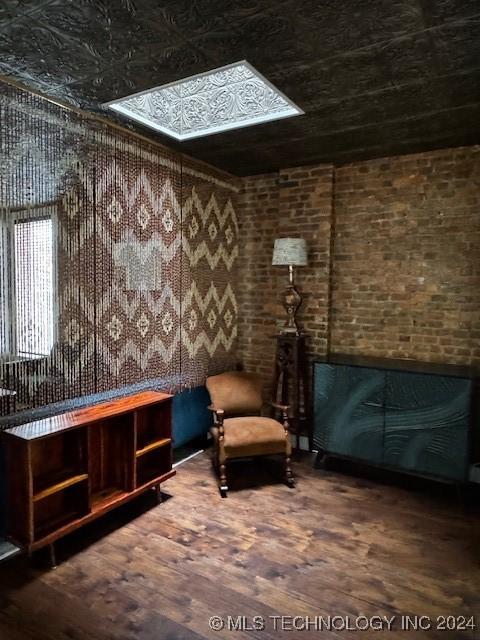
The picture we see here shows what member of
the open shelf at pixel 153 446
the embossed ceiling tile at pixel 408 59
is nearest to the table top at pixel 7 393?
the open shelf at pixel 153 446

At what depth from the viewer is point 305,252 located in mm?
3840

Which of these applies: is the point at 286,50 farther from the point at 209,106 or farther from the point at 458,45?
the point at 209,106

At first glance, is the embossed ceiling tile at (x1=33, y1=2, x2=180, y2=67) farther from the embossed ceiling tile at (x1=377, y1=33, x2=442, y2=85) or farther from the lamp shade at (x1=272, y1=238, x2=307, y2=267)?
the lamp shade at (x1=272, y1=238, x2=307, y2=267)

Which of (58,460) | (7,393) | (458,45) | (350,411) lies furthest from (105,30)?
(350,411)

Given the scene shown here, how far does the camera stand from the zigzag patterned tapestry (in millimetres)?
2424

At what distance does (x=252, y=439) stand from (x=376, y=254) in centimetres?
208

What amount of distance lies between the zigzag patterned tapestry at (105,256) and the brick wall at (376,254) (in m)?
0.54

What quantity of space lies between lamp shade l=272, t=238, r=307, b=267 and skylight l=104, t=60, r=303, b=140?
1.12 metres

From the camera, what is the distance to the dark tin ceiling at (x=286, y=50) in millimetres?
1767

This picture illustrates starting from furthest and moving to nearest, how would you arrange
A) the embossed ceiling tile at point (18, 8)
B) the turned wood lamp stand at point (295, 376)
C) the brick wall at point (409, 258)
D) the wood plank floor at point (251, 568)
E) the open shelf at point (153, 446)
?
the turned wood lamp stand at point (295, 376)
the brick wall at point (409, 258)
the open shelf at point (153, 446)
the wood plank floor at point (251, 568)
the embossed ceiling tile at point (18, 8)

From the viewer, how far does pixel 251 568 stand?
2338 millimetres

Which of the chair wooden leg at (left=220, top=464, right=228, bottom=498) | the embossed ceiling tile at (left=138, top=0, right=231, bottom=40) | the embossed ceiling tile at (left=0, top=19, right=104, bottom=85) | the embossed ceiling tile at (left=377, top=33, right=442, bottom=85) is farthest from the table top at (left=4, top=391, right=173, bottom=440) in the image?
the embossed ceiling tile at (left=377, top=33, right=442, bottom=85)

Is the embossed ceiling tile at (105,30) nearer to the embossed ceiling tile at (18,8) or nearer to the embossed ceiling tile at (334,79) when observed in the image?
the embossed ceiling tile at (18,8)

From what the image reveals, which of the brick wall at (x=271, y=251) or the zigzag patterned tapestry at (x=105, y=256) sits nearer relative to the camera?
the zigzag patterned tapestry at (x=105, y=256)
